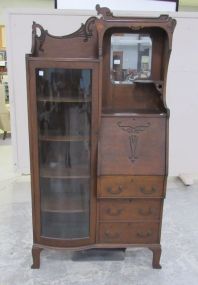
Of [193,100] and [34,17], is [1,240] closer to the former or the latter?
[34,17]

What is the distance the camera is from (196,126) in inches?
136

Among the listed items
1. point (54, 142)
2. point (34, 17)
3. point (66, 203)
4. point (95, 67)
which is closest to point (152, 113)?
point (95, 67)

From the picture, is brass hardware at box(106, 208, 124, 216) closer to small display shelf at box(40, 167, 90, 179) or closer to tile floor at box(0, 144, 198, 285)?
small display shelf at box(40, 167, 90, 179)

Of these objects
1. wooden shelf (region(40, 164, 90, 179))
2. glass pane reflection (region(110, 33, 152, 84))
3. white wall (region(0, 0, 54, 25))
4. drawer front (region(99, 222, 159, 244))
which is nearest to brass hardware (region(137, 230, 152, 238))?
drawer front (region(99, 222, 159, 244))

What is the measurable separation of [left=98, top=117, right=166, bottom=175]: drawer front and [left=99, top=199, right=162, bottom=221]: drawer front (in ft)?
0.72

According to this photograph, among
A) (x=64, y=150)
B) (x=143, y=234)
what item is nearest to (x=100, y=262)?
(x=143, y=234)

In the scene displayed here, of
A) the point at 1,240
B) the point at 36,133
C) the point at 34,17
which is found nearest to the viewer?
the point at 36,133

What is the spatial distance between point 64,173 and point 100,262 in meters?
0.71

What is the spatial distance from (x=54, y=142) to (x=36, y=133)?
0.13m

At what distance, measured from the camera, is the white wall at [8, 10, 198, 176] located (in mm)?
3029

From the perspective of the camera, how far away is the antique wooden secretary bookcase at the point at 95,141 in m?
1.80

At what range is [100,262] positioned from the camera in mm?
2129

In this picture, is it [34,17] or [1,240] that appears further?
[34,17]

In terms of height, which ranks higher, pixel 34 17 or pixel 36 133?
pixel 34 17
